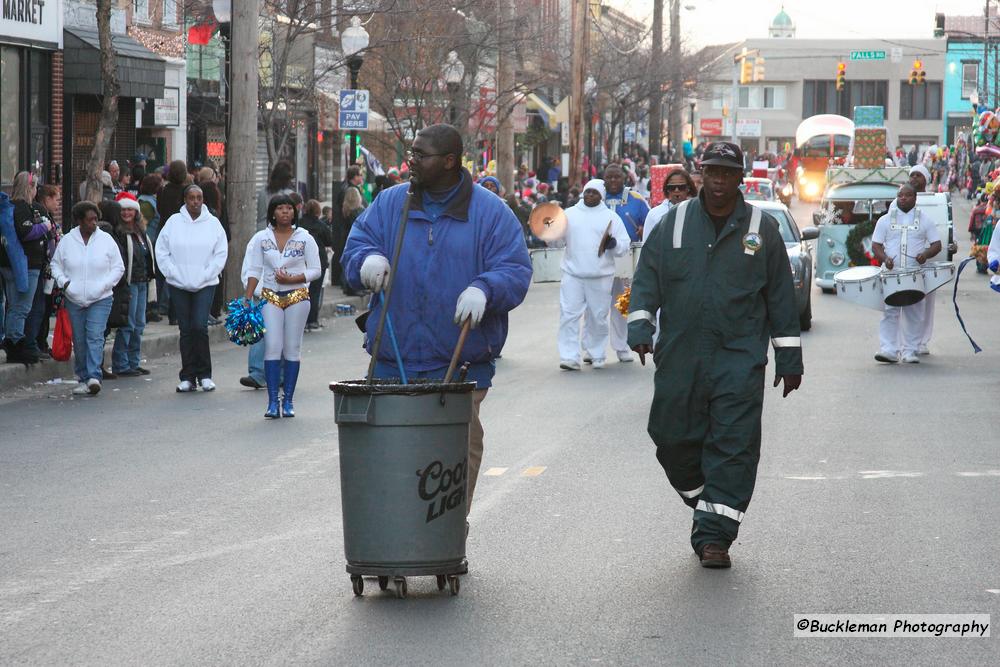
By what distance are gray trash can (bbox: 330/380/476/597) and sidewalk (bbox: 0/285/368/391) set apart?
29.1ft

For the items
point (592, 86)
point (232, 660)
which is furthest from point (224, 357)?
point (592, 86)

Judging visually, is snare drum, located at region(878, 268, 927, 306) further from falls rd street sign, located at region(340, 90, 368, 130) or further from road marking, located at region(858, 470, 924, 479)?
falls rd street sign, located at region(340, 90, 368, 130)

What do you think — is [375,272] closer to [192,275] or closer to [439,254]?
[439,254]

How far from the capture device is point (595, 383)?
48.1 ft

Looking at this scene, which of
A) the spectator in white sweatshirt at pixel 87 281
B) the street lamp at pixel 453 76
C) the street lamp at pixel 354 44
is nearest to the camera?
the spectator in white sweatshirt at pixel 87 281

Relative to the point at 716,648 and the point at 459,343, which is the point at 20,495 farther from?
the point at 716,648

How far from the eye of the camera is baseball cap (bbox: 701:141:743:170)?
729 cm

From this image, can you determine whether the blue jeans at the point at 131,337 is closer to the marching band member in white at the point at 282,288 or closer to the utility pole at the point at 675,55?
the marching band member in white at the point at 282,288

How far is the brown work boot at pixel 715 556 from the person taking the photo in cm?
718

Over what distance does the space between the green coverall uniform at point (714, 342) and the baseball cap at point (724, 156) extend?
0.19 metres

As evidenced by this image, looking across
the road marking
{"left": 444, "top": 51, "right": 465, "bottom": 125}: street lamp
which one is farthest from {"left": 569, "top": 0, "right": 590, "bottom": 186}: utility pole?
the road marking

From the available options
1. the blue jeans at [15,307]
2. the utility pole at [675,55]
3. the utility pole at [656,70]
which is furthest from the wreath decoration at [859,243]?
the utility pole at [675,55]

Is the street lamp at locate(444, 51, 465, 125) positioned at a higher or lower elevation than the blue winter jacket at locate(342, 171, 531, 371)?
higher

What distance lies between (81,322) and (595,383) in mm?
4468
